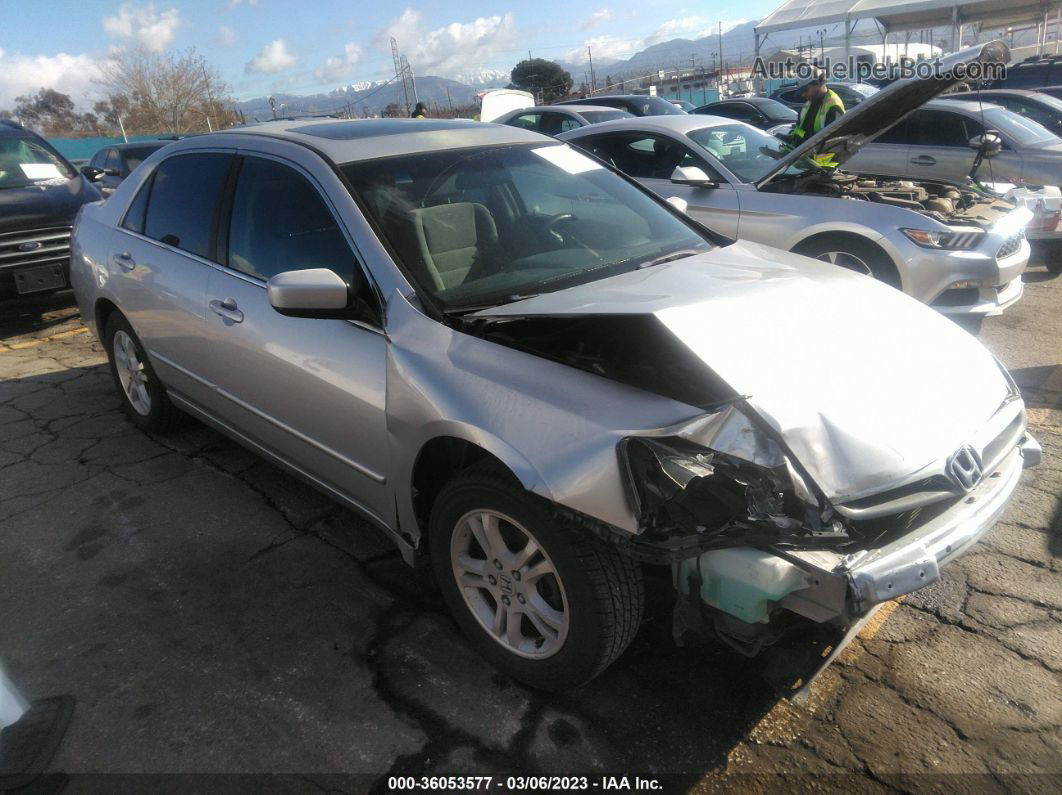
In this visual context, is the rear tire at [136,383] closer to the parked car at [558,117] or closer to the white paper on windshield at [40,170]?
the white paper on windshield at [40,170]

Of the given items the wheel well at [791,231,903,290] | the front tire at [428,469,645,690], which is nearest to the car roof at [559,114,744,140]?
the wheel well at [791,231,903,290]

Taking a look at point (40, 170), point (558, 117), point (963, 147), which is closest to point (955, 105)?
point (963, 147)

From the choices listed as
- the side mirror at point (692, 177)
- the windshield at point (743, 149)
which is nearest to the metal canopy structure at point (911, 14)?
the windshield at point (743, 149)

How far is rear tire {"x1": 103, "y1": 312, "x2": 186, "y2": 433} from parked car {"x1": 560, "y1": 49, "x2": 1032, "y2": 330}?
10.4 feet

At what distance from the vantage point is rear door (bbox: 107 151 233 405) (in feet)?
11.3

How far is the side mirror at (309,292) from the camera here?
2.49 meters

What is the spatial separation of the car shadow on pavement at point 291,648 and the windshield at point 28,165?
4.61 metres

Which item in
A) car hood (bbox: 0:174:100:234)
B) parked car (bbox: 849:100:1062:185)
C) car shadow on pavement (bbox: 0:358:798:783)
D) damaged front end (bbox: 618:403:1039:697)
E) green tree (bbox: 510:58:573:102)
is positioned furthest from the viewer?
green tree (bbox: 510:58:573:102)

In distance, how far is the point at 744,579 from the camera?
6.09ft

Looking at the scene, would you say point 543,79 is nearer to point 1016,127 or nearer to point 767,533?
point 1016,127

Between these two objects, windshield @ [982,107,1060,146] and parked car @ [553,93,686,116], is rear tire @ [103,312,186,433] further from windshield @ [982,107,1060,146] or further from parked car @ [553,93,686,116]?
parked car @ [553,93,686,116]

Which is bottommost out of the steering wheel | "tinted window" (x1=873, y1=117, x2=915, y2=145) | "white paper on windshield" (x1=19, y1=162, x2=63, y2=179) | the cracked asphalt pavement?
the cracked asphalt pavement

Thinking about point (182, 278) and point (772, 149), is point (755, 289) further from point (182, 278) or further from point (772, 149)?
point (772, 149)

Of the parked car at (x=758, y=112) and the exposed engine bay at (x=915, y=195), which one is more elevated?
the exposed engine bay at (x=915, y=195)
